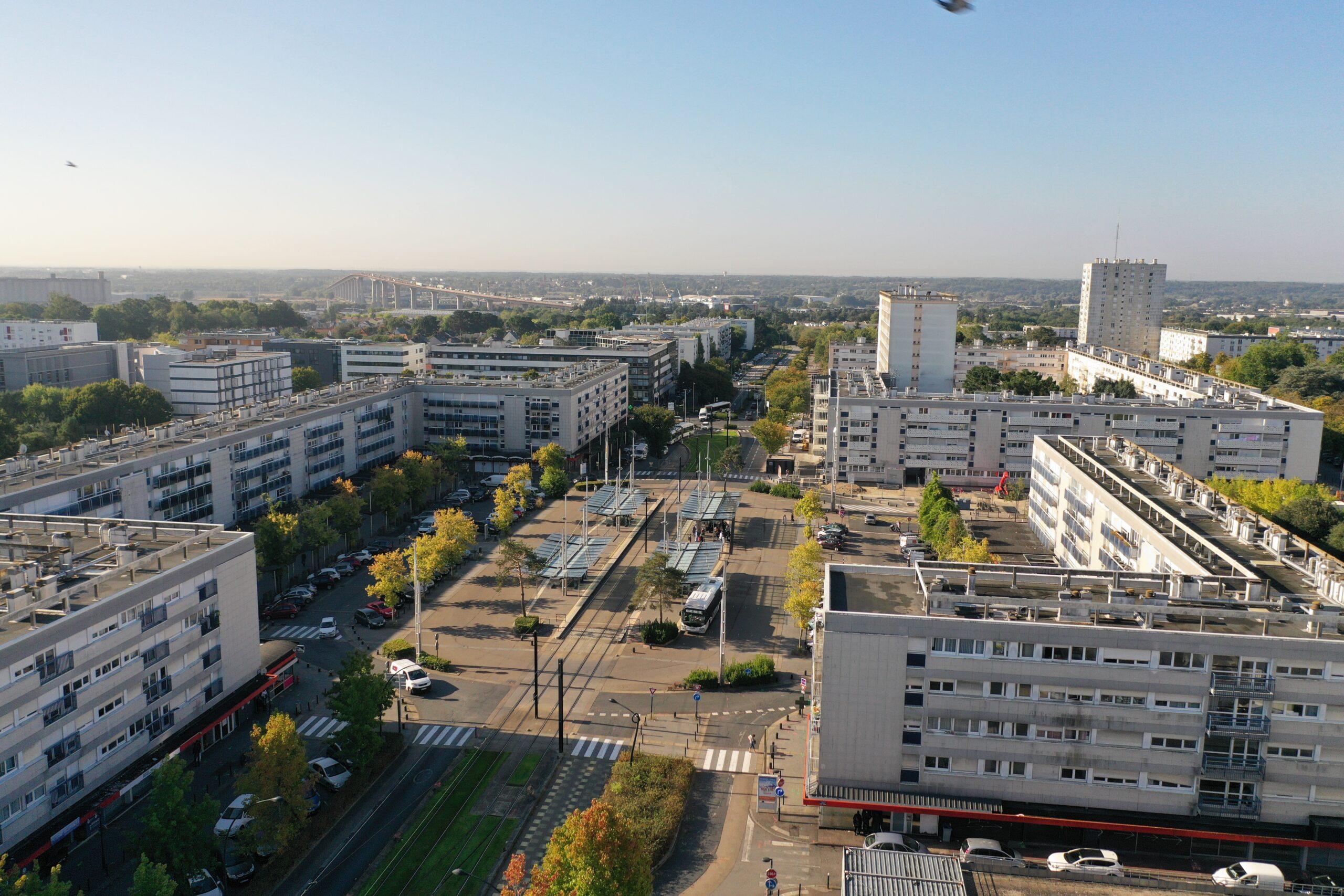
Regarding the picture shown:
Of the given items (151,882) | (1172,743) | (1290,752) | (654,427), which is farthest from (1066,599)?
(654,427)

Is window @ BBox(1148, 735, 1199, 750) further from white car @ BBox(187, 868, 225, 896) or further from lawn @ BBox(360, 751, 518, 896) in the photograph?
white car @ BBox(187, 868, 225, 896)

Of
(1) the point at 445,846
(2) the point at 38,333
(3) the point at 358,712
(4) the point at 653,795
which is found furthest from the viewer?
(2) the point at 38,333

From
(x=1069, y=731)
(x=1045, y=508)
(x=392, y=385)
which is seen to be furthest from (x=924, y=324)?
(x=1069, y=731)

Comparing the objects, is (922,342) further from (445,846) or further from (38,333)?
(38,333)

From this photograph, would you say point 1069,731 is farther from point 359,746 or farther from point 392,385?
point 392,385

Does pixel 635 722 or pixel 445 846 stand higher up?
pixel 635 722

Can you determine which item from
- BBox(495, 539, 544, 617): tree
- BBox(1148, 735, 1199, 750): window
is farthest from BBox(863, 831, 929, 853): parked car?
BBox(495, 539, 544, 617): tree

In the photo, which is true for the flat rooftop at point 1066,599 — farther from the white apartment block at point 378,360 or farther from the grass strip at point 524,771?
the white apartment block at point 378,360
